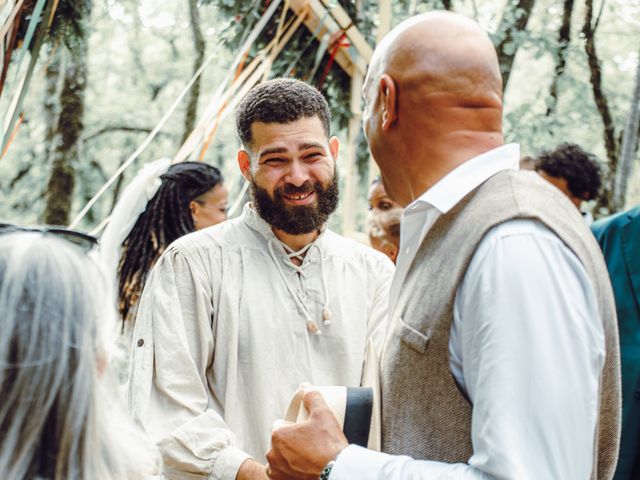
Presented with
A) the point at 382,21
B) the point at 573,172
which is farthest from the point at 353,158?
the point at 573,172

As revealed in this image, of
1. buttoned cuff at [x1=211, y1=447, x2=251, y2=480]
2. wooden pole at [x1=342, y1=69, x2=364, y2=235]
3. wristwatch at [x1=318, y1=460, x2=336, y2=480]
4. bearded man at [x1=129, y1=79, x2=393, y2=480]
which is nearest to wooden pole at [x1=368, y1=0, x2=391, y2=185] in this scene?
wooden pole at [x1=342, y1=69, x2=364, y2=235]

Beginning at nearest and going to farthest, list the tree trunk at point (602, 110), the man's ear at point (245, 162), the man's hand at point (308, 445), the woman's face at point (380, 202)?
the man's hand at point (308, 445) < the man's ear at point (245, 162) < the woman's face at point (380, 202) < the tree trunk at point (602, 110)

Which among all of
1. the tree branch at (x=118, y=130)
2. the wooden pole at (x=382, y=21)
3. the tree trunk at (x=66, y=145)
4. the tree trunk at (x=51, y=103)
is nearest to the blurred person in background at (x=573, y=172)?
the wooden pole at (x=382, y=21)

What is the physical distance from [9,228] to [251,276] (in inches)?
46.3

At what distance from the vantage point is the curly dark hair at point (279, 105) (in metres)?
2.69

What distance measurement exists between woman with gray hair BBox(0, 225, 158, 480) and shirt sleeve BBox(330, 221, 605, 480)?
2.13ft

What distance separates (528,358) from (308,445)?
57cm

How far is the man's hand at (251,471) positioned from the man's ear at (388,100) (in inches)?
40.9

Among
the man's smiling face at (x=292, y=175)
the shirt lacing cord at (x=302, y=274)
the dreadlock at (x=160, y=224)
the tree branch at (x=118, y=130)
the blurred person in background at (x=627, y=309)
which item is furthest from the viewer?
the tree branch at (x=118, y=130)

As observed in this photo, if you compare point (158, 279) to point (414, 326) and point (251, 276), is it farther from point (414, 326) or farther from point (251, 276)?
point (414, 326)

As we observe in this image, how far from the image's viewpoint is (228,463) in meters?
2.25

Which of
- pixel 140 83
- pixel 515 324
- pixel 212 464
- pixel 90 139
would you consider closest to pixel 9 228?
pixel 515 324

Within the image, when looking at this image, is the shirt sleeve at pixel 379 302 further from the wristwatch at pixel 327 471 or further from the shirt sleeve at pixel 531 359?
the shirt sleeve at pixel 531 359

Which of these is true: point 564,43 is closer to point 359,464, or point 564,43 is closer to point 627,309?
point 627,309
